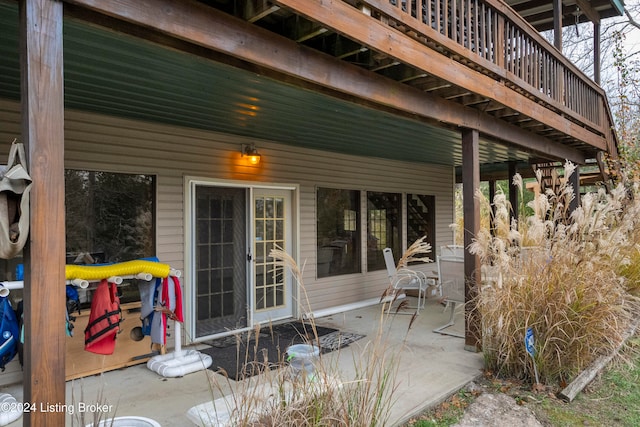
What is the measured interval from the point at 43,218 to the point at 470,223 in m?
3.75

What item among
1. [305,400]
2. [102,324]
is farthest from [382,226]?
[305,400]

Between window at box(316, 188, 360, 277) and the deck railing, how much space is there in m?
2.82

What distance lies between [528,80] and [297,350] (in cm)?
401

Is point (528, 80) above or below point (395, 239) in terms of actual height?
above

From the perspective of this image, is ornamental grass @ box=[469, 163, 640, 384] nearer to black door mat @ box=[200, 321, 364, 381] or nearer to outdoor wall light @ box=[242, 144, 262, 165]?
black door mat @ box=[200, 321, 364, 381]

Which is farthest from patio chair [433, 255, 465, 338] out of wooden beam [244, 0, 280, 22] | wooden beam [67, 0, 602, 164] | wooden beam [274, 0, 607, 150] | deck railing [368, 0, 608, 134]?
wooden beam [244, 0, 280, 22]

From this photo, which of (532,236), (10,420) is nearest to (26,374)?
(10,420)

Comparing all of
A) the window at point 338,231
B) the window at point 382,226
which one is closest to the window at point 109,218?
the window at point 338,231

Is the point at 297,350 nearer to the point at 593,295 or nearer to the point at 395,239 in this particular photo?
the point at 593,295

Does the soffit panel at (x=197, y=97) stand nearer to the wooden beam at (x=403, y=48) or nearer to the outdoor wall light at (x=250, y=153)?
the outdoor wall light at (x=250, y=153)

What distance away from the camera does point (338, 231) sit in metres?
6.63

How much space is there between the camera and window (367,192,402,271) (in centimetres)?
713

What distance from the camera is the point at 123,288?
4348 mm

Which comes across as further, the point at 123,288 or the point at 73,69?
the point at 123,288
